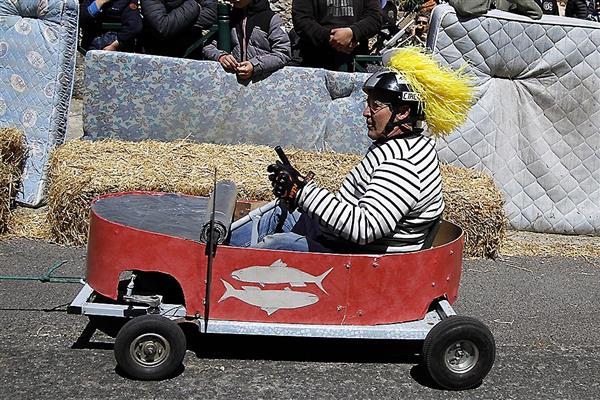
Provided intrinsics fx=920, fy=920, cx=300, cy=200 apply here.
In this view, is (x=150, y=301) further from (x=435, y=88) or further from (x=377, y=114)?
(x=435, y=88)

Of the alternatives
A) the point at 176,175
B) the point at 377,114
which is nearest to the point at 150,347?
the point at 377,114

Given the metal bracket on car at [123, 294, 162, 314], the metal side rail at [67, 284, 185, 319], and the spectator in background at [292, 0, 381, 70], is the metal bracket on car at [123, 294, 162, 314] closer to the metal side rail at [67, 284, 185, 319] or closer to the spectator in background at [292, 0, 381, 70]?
the metal side rail at [67, 284, 185, 319]

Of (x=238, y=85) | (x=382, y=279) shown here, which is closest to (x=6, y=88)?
(x=238, y=85)

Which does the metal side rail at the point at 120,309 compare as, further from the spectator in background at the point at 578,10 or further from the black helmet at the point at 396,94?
the spectator in background at the point at 578,10

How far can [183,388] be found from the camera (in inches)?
160

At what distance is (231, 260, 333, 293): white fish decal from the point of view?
408 centimetres

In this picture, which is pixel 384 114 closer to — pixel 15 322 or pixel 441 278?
pixel 441 278

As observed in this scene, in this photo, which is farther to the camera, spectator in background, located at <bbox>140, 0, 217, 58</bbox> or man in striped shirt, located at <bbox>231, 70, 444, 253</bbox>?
spectator in background, located at <bbox>140, 0, 217, 58</bbox>

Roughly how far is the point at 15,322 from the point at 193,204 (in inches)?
43.3

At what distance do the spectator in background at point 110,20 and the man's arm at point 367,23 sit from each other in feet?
5.87

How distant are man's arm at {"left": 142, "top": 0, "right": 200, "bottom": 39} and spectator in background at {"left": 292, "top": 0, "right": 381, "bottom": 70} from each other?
2.77 feet

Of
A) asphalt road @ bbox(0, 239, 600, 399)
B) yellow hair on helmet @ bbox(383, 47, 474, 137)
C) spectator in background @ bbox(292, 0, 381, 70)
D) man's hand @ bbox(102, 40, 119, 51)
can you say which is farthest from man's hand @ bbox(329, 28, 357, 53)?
yellow hair on helmet @ bbox(383, 47, 474, 137)

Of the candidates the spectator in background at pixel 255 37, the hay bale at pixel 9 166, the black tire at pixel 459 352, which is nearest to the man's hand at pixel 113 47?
the spectator in background at pixel 255 37

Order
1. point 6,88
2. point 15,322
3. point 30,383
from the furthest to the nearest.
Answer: point 6,88, point 15,322, point 30,383
